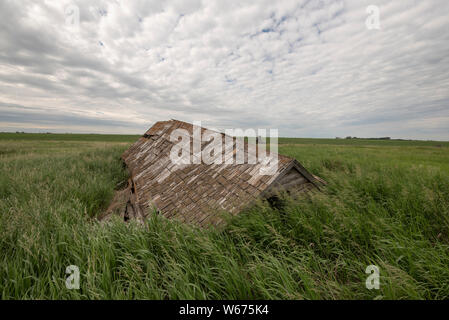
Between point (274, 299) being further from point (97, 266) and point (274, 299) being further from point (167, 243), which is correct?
point (97, 266)

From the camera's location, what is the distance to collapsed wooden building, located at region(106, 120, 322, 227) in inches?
135

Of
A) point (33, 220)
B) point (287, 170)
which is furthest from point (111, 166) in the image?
point (287, 170)

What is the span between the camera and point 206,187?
4281 millimetres

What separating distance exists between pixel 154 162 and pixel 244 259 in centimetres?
591

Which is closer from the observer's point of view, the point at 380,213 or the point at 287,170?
the point at 380,213

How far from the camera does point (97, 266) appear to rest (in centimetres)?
222
